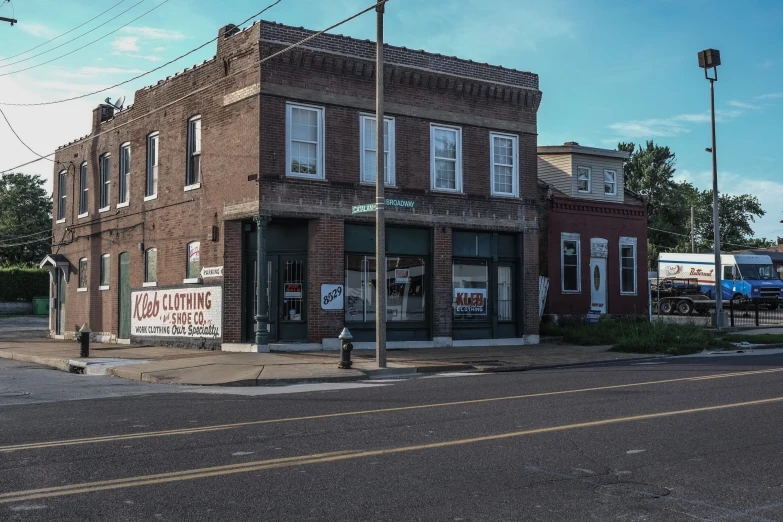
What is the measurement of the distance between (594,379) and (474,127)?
35.9ft

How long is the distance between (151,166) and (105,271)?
16.3 ft

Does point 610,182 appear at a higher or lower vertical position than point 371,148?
higher

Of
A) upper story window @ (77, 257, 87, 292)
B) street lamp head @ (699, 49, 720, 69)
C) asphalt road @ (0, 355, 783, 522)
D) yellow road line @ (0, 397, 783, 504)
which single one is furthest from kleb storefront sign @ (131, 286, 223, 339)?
street lamp head @ (699, 49, 720, 69)

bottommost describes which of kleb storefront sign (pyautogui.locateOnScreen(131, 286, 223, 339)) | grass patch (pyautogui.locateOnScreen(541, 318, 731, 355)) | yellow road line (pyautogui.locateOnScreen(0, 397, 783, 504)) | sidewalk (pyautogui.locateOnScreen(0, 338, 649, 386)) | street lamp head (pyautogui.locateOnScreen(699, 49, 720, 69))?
sidewalk (pyautogui.locateOnScreen(0, 338, 649, 386))

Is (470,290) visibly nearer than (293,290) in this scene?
No

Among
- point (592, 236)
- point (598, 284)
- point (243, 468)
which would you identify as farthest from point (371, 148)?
point (243, 468)

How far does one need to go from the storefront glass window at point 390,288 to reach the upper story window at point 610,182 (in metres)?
11.9

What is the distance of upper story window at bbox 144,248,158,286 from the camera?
77.9 feet

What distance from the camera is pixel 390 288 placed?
70.7 feet

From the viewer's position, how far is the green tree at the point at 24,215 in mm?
61562

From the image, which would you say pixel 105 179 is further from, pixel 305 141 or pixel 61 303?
pixel 305 141

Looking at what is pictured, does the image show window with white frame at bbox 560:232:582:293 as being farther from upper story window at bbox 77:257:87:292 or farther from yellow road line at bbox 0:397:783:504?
yellow road line at bbox 0:397:783:504

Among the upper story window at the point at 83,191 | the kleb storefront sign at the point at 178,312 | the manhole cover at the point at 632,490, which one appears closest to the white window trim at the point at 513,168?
the kleb storefront sign at the point at 178,312

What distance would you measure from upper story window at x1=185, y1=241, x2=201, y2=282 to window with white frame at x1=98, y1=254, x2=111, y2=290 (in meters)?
5.80
